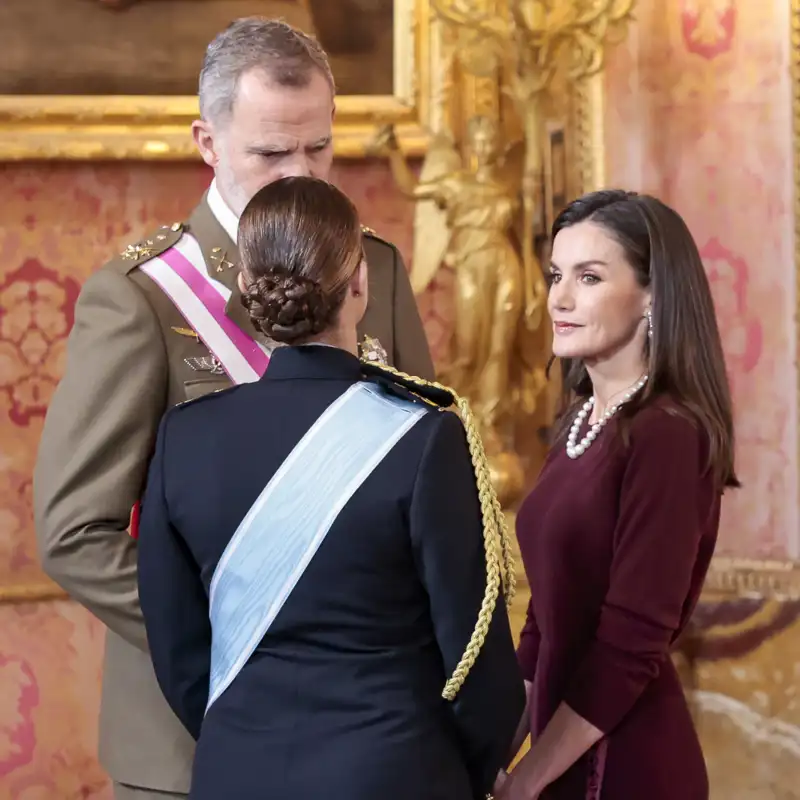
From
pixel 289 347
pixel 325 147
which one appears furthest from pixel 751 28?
pixel 289 347

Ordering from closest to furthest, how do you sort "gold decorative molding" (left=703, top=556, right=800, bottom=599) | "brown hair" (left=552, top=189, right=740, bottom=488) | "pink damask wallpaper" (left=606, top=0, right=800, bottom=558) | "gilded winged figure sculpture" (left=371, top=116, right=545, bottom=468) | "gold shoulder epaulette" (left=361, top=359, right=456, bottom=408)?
"gold shoulder epaulette" (left=361, top=359, right=456, bottom=408)
"brown hair" (left=552, top=189, right=740, bottom=488)
"gilded winged figure sculpture" (left=371, top=116, right=545, bottom=468)
"gold decorative molding" (left=703, top=556, right=800, bottom=599)
"pink damask wallpaper" (left=606, top=0, right=800, bottom=558)

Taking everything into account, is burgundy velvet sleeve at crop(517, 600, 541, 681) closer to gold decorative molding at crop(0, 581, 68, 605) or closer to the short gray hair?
the short gray hair

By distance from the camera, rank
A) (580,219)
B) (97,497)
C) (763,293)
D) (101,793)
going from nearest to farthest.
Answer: (97,497) → (580,219) → (101,793) → (763,293)

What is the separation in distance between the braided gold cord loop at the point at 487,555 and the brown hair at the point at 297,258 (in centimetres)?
12

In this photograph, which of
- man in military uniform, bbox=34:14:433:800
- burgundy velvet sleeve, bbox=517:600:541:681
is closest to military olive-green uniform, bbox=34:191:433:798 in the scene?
man in military uniform, bbox=34:14:433:800

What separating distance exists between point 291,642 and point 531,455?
7.44ft

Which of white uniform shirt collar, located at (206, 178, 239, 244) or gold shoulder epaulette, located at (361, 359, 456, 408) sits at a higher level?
white uniform shirt collar, located at (206, 178, 239, 244)

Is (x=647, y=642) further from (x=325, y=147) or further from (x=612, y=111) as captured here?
(x=612, y=111)

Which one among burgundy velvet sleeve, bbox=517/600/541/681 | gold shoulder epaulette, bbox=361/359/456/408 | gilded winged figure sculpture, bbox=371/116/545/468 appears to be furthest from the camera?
gilded winged figure sculpture, bbox=371/116/545/468

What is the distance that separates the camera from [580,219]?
1.66 meters

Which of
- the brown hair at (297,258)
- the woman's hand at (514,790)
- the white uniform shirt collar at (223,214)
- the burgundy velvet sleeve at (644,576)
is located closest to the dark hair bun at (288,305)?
the brown hair at (297,258)

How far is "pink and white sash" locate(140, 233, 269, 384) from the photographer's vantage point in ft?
4.68

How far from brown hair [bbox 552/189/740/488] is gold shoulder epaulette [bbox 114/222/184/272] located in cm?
55

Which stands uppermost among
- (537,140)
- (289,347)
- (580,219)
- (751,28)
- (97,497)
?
(751,28)
